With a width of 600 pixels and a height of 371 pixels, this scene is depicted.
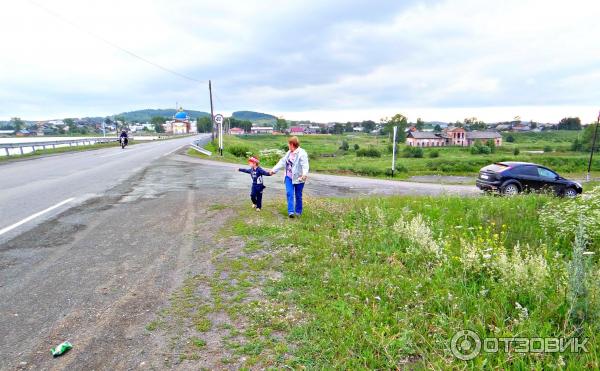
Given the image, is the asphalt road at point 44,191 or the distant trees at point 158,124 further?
the distant trees at point 158,124

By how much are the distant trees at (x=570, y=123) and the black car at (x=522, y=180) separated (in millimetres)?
183785

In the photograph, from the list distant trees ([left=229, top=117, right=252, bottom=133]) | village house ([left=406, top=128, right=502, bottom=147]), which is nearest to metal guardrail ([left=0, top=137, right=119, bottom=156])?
village house ([left=406, top=128, right=502, bottom=147])

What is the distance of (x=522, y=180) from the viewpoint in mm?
15555

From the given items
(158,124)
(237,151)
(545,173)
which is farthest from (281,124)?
(545,173)

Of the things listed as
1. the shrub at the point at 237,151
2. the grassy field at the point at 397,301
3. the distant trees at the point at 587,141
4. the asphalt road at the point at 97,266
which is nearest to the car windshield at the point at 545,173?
the grassy field at the point at 397,301

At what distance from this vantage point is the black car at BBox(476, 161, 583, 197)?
15445 mm

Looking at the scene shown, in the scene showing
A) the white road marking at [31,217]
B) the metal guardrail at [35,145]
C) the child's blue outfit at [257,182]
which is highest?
the metal guardrail at [35,145]

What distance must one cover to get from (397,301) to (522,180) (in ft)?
49.4

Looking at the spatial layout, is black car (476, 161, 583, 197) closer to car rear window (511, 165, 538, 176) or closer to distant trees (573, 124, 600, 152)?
car rear window (511, 165, 538, 176)

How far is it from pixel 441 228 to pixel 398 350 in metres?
4.57

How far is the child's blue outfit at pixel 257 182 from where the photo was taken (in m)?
7.88

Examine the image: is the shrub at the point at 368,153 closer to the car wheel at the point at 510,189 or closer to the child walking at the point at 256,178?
the car wheel at the point at 510,189

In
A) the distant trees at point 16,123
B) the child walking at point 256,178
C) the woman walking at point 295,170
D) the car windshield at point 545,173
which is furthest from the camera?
the distant trees at point 16,123

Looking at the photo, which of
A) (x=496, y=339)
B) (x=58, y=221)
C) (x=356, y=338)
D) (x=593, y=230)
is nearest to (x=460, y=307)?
(x=496, y=339)
